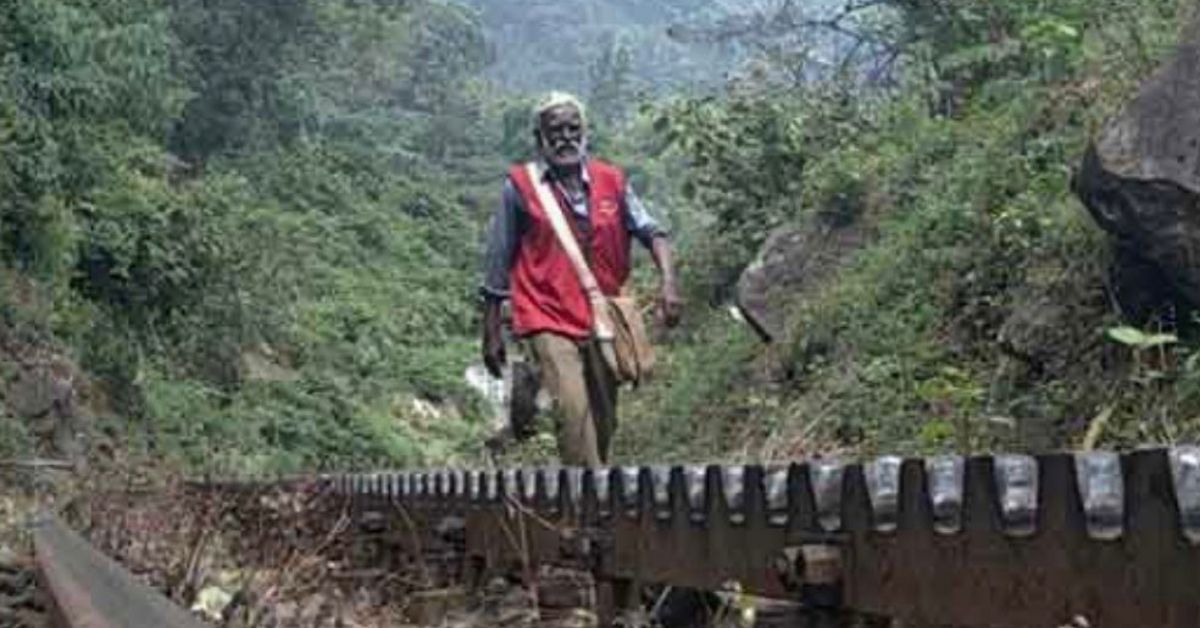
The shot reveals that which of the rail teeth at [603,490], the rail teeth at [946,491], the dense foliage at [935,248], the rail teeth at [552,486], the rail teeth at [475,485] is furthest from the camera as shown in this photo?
the dense foliage at [935,248]

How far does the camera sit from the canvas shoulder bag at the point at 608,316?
621 cm

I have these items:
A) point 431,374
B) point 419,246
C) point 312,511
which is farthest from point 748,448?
point 419,246

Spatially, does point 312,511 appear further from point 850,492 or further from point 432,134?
point 432,134

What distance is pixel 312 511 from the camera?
28.6 feet

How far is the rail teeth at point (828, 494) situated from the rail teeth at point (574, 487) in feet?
5.61

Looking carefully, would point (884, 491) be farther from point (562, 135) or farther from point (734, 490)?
point (562, 135)

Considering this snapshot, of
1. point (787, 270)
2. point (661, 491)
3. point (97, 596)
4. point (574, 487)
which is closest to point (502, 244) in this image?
point (574, 487)

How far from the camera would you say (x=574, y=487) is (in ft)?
15.9

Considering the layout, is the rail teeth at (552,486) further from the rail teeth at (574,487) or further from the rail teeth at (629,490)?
the rail teeth at (629,490)

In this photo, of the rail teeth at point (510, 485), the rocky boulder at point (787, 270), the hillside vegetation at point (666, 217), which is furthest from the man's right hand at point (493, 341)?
the rocky boulder at point (787, 270)

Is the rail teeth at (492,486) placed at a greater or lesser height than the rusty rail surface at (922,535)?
lesser

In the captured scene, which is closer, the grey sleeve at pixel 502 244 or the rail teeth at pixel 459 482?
the grey sleeve at pixel 502 244

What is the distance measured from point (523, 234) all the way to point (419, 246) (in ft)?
146

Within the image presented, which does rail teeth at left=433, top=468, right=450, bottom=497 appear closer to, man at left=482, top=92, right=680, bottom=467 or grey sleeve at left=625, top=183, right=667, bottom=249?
man at left=482, top=92, right=680, bottom=467
